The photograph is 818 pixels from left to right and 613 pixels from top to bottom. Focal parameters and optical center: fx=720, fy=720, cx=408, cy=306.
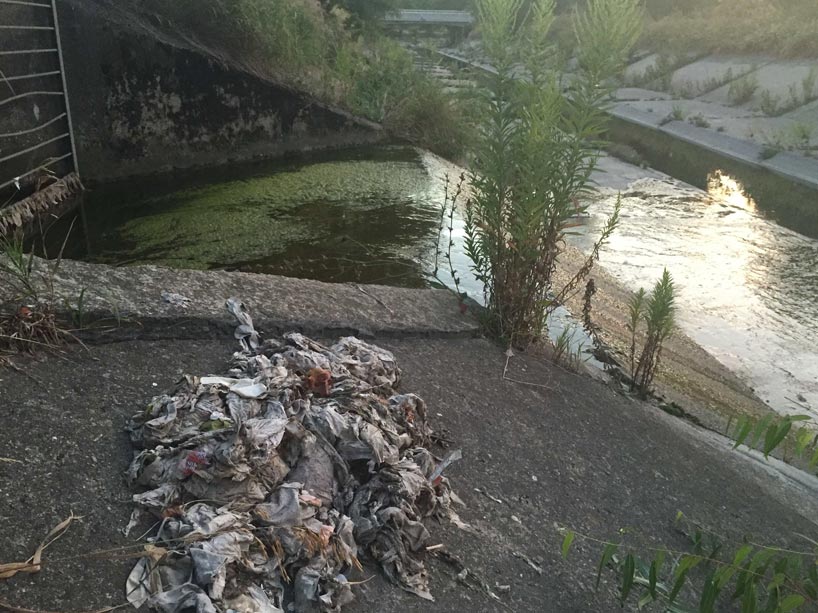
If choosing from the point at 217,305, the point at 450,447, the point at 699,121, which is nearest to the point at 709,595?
the point at 450,447

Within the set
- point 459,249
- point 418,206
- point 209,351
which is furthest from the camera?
point 418,206

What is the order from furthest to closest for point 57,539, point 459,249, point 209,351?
point 459,249 < point 209,351 < point 57,539

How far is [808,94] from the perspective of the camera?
15.5 meters

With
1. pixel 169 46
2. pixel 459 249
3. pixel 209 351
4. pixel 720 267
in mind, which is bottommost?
pixel 720 267

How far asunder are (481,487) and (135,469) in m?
1.27

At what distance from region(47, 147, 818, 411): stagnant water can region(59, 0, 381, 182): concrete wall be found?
419 millimetres

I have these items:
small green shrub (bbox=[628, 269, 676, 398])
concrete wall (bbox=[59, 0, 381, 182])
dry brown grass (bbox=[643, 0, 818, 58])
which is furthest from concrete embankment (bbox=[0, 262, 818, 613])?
dry brown grass (bbox=[643, 0, 818, 58])

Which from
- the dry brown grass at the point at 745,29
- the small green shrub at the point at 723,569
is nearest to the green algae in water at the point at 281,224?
the small green shrub at the point at 723,569

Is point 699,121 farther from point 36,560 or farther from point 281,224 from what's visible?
point 36,560

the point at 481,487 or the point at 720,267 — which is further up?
the point at 481,487

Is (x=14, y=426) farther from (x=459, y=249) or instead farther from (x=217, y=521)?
(x=459, y=249)

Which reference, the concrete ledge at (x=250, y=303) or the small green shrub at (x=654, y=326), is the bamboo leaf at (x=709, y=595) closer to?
the concrete ledge at (x=250, y=303)

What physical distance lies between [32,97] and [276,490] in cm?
580

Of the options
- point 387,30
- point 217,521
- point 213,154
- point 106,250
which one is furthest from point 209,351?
point 387,30
